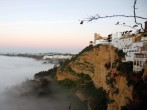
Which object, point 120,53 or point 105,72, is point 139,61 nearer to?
point 120,53

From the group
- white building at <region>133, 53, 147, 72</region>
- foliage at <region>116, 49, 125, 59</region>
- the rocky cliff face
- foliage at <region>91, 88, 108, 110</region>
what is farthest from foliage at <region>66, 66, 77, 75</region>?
white building at <region>133, 53, 147, 72</region>

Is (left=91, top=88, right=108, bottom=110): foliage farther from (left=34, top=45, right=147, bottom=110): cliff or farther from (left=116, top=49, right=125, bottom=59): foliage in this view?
(left=116, top=49, right=125, bottom=59): foliage

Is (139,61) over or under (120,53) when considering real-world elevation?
under

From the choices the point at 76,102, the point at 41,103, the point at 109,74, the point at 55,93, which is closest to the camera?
the point at 109,74

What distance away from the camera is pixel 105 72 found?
23625 mm

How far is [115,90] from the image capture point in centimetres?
1803

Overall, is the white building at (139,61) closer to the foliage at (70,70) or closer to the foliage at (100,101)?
the foliage at (100,101)

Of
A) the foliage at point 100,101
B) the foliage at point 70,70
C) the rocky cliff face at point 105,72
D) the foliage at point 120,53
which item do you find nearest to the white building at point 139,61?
the rocky cliff face at point 105,72

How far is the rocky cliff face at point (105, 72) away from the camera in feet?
54.2

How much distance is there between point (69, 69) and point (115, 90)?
1669 cm

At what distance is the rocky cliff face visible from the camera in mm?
16516

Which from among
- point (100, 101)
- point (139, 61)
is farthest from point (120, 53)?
point (139, 61)

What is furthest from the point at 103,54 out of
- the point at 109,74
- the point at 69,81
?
the point at 69,81

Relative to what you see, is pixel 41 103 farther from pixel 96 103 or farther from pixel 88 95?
pixel 96 103
